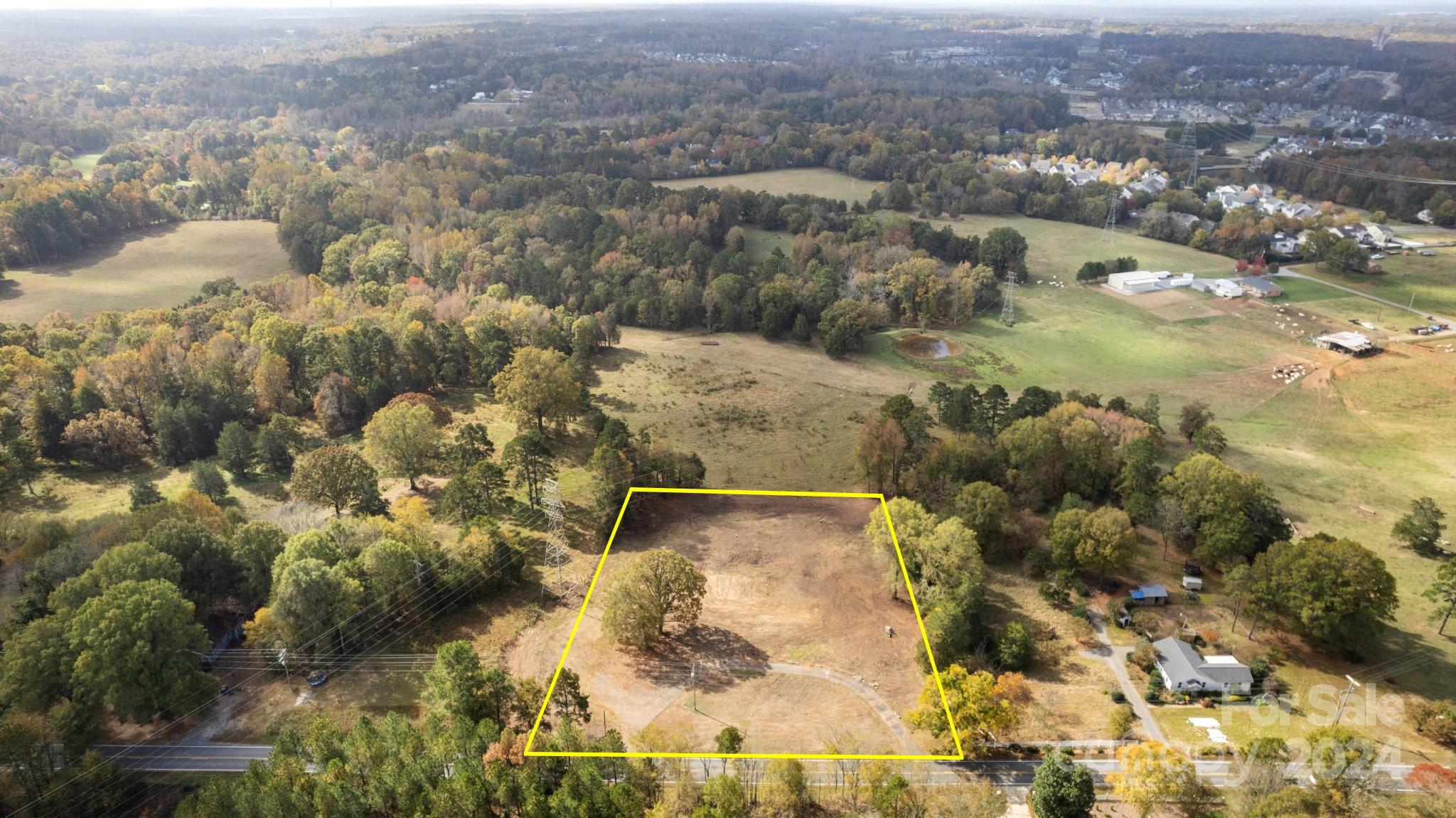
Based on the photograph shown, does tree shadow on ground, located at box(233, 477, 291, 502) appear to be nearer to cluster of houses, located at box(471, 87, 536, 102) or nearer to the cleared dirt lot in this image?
the cleared dirt lot

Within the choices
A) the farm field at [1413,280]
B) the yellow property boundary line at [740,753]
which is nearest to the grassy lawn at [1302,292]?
the farm field at [1413,280]

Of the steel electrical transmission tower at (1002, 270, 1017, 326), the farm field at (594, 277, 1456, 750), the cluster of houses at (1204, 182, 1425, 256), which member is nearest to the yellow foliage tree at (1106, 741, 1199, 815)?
the farm field at (594, 277, 1456, 750)

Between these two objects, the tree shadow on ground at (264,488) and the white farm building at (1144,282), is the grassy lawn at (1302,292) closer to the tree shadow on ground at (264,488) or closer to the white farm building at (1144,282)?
the white farm building at (1144,282)

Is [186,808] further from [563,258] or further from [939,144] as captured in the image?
[939,144]

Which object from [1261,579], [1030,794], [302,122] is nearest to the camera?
[1030,794]

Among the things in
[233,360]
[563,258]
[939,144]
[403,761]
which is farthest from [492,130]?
[403,761]
